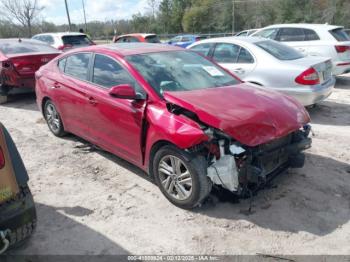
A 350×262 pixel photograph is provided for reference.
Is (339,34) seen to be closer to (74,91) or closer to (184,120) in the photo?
(74,91)

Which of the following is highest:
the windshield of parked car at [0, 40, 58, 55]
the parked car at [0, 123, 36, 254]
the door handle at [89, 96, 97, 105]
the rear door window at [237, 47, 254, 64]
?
the windshield of parked car at [0, 40, 58, 55]

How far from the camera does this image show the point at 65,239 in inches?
130

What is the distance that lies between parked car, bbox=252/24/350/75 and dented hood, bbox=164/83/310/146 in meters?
6.29

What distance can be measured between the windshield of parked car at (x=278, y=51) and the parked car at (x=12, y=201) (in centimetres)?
541

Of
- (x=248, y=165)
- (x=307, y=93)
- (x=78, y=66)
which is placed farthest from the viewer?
(x=307, y=93)

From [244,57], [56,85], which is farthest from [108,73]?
[244,57]

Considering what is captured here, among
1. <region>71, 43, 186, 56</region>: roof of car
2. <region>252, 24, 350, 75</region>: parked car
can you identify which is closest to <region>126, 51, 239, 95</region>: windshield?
<region>71, 43, 186, 56</region>: roof of car

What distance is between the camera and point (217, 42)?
754 cm

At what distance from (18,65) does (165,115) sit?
5.85 metres

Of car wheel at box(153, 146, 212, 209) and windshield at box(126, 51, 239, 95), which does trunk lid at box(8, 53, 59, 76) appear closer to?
windshield at box(126, 51, 239, 95)

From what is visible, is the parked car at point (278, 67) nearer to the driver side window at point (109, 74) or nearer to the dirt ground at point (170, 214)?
the dirt ground at point (170, 214)

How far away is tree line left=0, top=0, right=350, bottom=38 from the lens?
33938mm

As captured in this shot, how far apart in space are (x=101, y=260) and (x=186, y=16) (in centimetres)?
4844

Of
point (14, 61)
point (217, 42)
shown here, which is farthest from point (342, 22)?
point (14, 61)
